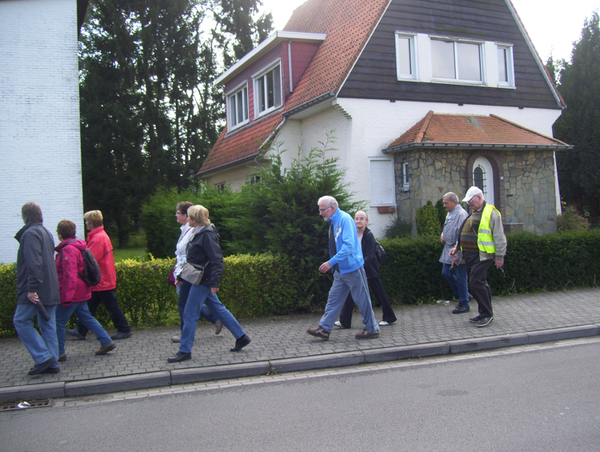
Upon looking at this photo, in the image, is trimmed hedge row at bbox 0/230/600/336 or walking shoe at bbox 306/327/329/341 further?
trimmed hedge row at bbox 0/230/600/336

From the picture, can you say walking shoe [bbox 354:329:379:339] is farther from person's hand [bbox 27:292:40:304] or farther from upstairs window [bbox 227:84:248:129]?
upstairs window [bbox 227:84:248:129]

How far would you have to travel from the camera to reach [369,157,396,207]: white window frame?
1595 cm

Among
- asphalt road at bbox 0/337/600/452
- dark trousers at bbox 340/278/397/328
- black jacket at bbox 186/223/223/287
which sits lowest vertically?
asphalt road at bbox 0/337/600/452

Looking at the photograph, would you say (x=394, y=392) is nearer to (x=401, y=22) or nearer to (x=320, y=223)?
(x=320, y=223)

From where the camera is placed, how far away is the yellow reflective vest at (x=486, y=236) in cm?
771

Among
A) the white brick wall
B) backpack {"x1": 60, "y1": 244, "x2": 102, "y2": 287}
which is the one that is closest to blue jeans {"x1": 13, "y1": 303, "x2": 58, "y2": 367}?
backpack {"x1": 60, "y1": 244, "x2": 102, "y2": 287}

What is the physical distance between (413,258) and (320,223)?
1.94m

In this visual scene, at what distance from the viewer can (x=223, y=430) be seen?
4508mm

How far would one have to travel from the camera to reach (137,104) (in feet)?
97.9

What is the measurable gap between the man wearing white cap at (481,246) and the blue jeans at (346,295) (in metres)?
1.72

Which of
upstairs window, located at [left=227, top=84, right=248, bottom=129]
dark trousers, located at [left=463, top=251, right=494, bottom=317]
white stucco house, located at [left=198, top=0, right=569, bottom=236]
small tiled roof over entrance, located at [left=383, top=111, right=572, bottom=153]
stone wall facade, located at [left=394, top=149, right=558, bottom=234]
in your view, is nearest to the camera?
dark trousers, located at [left=463, top=251, right=494, bottom=317]

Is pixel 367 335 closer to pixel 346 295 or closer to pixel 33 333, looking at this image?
pixel 346 295

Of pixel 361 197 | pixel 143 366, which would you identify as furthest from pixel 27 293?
pixel 361 197

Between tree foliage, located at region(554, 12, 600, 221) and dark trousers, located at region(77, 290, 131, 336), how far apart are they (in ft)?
76.5
